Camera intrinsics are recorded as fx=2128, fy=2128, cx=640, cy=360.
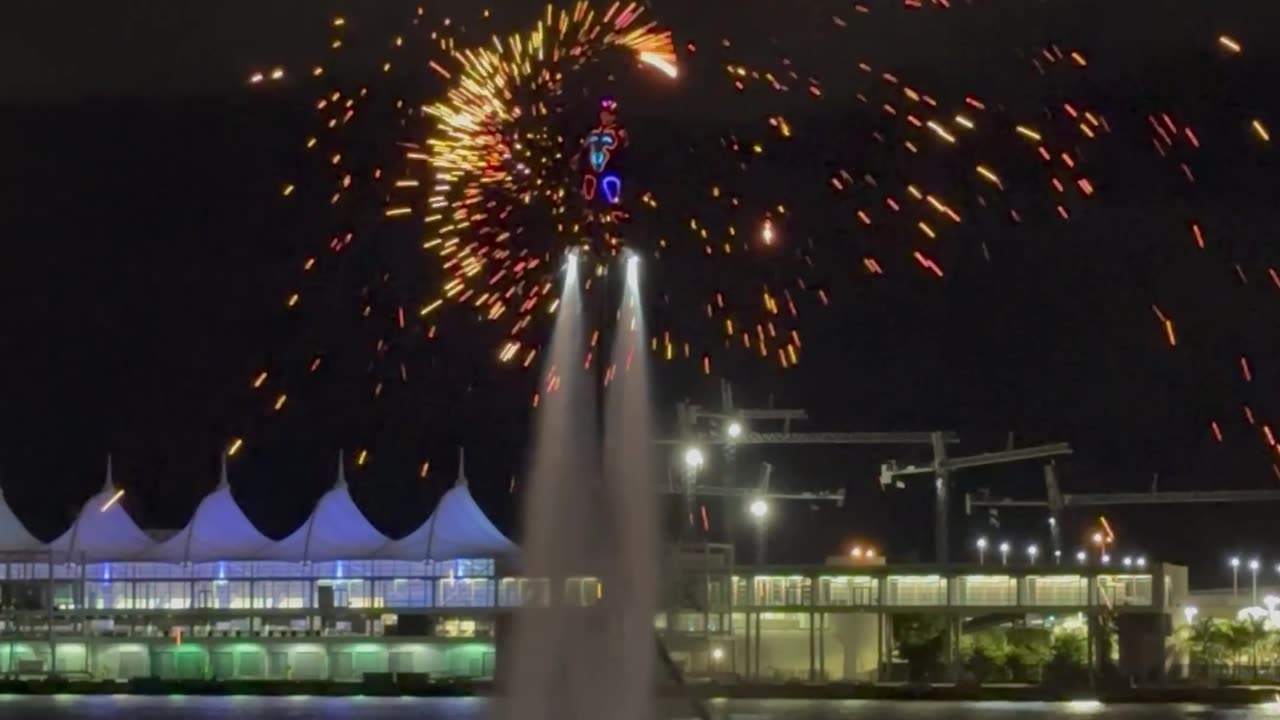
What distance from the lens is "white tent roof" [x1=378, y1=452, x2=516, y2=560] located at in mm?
96750

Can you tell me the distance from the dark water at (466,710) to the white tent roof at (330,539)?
799 inches

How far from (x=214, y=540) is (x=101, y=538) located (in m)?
6.79

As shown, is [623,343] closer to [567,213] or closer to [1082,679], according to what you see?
[567,213]

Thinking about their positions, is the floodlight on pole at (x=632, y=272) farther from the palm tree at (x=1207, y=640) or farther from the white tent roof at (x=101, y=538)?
the white tent roof at (x=101, y=538)

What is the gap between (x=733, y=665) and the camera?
85500 millimetres

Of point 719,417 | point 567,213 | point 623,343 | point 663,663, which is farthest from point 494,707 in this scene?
point 719,417

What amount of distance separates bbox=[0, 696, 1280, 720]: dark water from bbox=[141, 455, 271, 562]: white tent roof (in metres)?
22.5

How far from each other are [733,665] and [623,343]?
173ft

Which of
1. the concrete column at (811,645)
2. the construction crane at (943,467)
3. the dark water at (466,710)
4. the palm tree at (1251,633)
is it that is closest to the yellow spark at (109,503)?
the dark water at (466,710)

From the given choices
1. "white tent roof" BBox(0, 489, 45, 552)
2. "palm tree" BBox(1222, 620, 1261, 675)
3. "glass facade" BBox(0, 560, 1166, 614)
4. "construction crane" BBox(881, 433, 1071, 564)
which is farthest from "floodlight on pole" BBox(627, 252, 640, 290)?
"construction crane" BBox(881, 433, 1071, 564)

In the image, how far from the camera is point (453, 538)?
320 ft

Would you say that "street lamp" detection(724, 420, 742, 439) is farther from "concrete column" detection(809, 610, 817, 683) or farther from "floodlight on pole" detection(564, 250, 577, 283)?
"floodlight on pole" detection(564, 250, 577, 283)

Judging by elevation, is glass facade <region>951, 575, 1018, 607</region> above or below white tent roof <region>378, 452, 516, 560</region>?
below

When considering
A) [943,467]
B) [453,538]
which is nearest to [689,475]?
[453,538]
